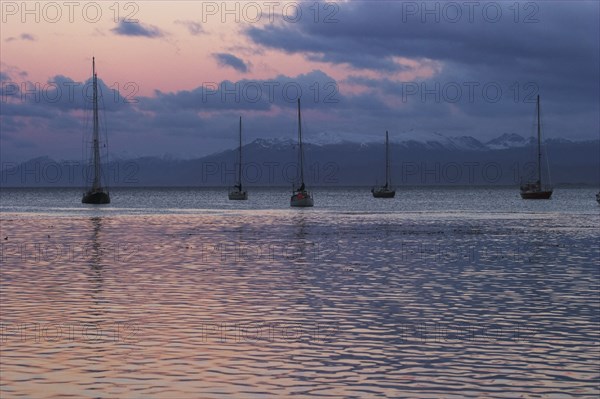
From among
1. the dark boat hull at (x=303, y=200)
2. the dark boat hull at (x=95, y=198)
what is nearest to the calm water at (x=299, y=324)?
the dark boat hull at (x=303, y=200)

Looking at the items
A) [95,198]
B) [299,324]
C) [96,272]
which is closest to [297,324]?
[299,324]

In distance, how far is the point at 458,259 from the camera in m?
58.9

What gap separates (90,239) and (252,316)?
165ft

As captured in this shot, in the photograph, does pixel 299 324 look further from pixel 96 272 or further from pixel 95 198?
pixel 95 198

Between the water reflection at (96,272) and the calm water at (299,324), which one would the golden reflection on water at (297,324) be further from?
the water reflection at (96,272)

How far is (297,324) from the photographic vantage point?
31.0m

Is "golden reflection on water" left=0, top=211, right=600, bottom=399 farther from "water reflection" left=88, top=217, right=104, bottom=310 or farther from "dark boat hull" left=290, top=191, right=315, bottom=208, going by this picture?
"dark boat hull" left=290, top=191, right=315, bottom=208

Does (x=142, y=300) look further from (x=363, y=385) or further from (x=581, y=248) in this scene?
(x=581, y=248)

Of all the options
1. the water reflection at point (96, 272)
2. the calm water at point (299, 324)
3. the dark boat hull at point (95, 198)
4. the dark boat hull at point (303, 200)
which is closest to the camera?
the calm water at point (299, 324)

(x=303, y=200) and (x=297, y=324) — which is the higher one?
(x=303, y=200)

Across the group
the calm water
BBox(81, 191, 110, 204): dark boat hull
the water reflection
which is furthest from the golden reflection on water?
BBox(81, 191, 110, 204): dark boat hull

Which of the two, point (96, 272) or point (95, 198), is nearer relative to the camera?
point (96, 272)

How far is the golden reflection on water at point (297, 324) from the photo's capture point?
22.4m

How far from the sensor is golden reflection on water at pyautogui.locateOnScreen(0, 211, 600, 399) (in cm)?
2236
